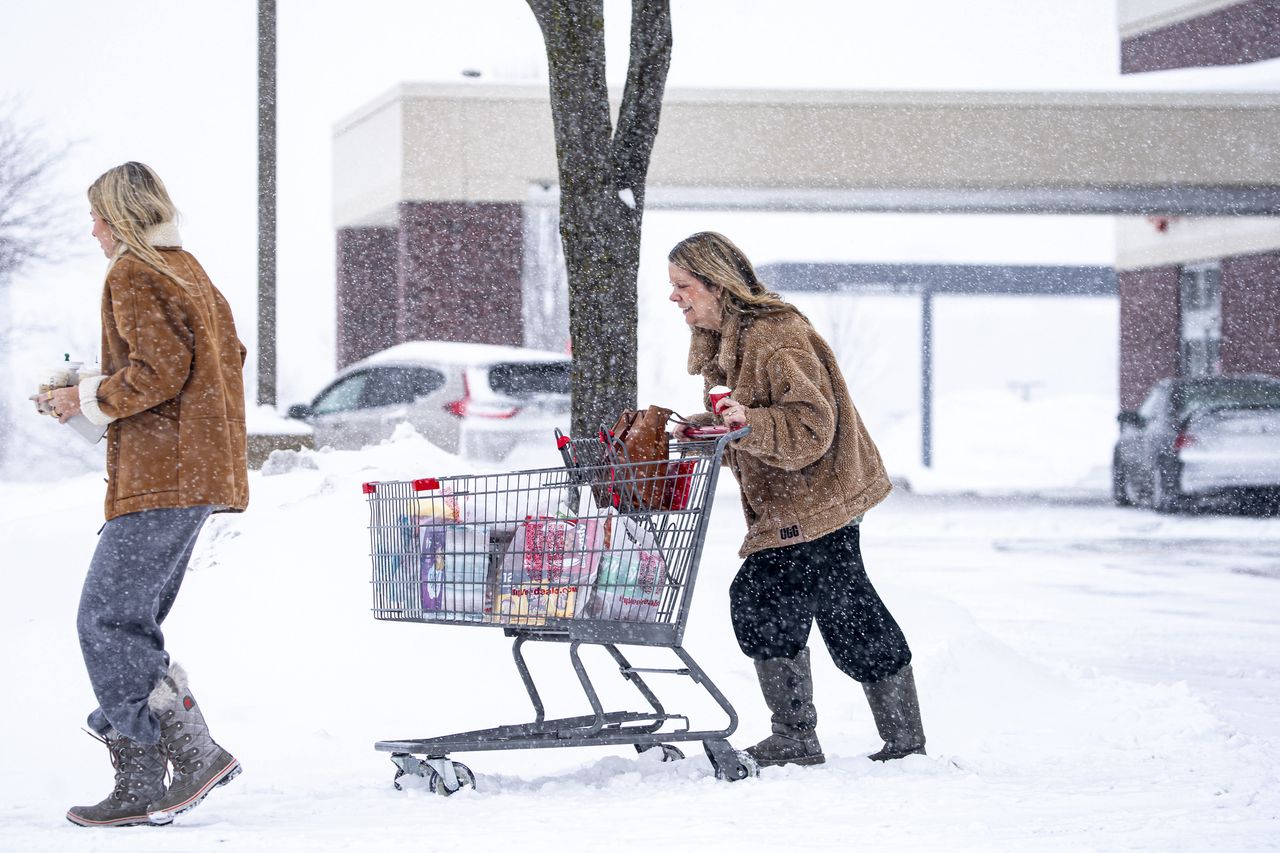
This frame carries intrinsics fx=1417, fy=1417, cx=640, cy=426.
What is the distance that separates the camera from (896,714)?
14.7ft

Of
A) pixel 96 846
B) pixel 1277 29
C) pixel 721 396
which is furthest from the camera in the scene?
pixel 1277 29

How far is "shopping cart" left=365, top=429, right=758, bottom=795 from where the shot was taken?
396 centimetres

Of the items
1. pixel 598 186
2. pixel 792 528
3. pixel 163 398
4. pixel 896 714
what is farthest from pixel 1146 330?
pixel 163 398

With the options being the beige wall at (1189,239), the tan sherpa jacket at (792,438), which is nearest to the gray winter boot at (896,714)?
the tan sherpa jacket at (792,438)

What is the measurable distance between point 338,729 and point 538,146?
48.5ft

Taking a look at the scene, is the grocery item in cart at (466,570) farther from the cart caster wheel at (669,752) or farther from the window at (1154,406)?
the window at (1154,406)

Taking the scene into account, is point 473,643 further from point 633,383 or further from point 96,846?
point 96,846

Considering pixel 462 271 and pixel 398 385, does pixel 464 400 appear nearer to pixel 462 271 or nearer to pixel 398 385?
pixel 398 385

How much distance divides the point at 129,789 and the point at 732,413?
1.92 meters

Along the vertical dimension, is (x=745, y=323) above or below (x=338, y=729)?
above

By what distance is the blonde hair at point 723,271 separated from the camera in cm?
436

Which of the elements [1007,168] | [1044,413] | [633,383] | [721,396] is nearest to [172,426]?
[721,396]

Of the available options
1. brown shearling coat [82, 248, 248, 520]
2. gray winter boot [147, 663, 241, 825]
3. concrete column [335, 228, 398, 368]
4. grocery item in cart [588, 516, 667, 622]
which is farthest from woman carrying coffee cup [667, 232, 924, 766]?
concrete column [335, 228, 398, 368]

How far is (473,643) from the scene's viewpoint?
591 centimetres
